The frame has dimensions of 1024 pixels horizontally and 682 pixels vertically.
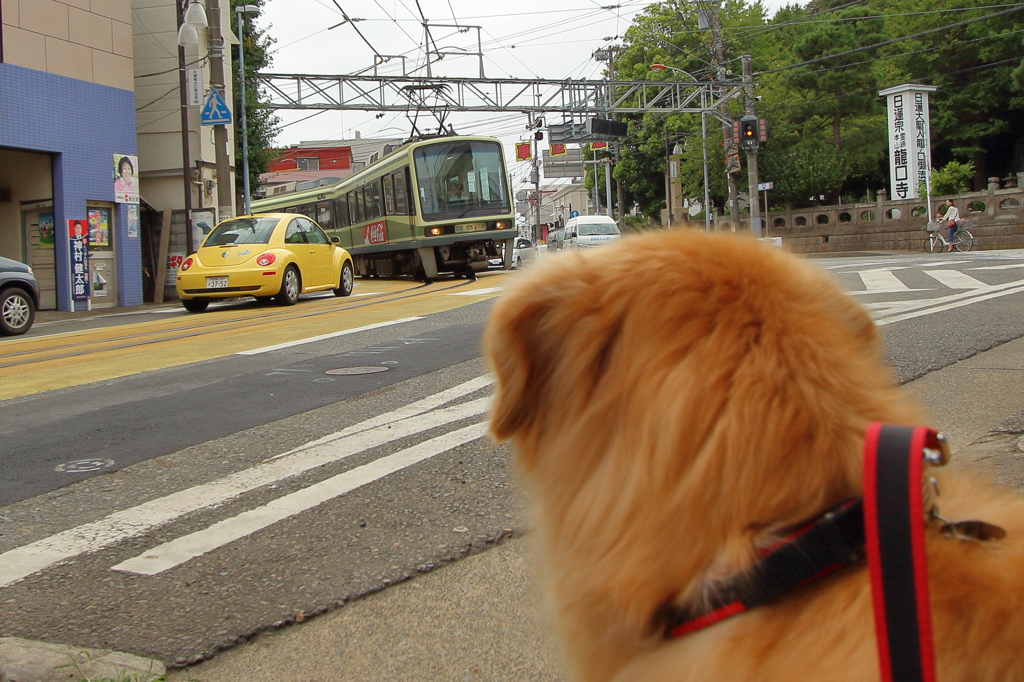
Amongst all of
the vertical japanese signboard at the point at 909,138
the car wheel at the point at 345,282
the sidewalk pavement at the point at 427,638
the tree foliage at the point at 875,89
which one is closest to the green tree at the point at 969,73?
the tree foliage at the point at 875,89

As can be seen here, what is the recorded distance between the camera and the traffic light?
3003cm

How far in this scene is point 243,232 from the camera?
14.9 m

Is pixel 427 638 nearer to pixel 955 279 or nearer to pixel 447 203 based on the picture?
pixel 955 279

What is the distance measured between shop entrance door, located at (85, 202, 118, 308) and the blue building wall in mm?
132

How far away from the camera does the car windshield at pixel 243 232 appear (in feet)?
48.3

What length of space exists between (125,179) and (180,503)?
57.8 ft

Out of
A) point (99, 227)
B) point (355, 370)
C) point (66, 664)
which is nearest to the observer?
point (66, 664)

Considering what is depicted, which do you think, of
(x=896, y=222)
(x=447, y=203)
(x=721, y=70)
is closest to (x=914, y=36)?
(x=896, y=222)

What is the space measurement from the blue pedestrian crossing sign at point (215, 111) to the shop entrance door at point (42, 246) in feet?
12.2

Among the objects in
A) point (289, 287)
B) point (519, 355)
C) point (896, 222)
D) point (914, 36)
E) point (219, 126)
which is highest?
point (914, 36)

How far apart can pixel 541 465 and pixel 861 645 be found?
16.5 inches

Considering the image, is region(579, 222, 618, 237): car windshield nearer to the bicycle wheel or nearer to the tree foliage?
the tree foliage

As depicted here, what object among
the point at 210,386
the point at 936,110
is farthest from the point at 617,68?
the point at 210,386

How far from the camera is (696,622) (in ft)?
3.07
